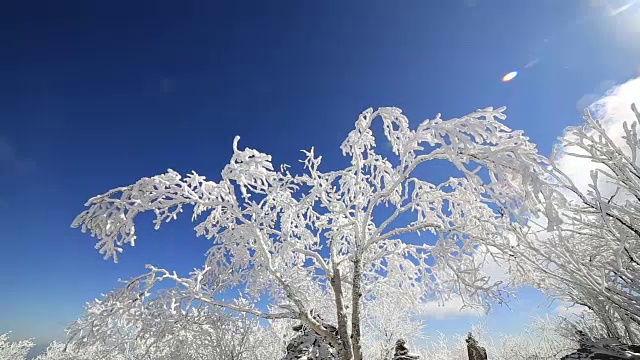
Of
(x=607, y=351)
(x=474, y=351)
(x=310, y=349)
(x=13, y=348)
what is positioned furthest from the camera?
(x=13, y=348)

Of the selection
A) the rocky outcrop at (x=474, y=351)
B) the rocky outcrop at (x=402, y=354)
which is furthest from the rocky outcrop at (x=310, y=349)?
the rocky outcrop at (x=474, y=351)

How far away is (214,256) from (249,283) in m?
1.18

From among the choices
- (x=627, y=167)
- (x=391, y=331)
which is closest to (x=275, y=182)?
(x=627, y=167)

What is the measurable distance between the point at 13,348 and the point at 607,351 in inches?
1593

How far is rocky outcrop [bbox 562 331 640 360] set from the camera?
378 centimetres

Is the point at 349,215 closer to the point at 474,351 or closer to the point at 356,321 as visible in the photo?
the point at 356,321

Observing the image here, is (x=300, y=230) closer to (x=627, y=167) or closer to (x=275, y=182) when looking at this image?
(x=275, y=182)

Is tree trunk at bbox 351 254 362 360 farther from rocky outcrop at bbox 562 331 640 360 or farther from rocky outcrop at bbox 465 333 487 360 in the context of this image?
rocky outcrop at bbox 465 333 487 360

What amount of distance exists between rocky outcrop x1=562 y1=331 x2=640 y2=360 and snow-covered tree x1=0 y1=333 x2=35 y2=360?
1529 inches

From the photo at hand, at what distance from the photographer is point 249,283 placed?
8859 mm

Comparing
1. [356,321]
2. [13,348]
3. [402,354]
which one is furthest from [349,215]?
[13,348]

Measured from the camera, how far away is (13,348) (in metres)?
28.4

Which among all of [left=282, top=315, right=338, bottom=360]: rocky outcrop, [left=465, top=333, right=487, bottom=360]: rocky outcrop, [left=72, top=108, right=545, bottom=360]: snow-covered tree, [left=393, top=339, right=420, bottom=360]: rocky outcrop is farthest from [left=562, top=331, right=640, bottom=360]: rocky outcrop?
[left=465, top=333, right=487, bottom=360]: rocky outcrop

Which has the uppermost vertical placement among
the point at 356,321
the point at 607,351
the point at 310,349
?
the point at 356,321
